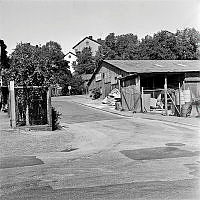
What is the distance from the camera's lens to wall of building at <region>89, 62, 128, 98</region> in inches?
1650

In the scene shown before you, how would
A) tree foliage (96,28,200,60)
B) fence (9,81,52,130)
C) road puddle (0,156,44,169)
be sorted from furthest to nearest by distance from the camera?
tree foliage (96,28,200,60)
fence (9,81,52,130)
road puddle (0,156,44,169)

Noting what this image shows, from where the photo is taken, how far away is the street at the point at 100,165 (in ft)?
20.8

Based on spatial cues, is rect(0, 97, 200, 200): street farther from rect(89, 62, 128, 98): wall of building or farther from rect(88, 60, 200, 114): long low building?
rect(89, 62, 128, 98): wall of building

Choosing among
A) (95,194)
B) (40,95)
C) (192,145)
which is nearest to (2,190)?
(95,194)

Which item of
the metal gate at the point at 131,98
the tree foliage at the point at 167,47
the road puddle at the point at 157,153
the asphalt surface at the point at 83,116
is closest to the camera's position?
the road puddle at the point at 157,153

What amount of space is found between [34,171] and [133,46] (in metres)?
58.5

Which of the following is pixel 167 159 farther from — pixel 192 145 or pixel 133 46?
pixel 133 46

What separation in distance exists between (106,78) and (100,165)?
3706cm

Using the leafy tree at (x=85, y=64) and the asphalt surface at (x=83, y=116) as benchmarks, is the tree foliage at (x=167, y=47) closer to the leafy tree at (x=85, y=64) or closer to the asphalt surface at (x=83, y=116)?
the leafy tree at (x=85, y=64)

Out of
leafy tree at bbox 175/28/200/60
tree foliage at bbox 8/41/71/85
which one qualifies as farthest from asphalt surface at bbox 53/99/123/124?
leafy tree at bbox 175/28/200/60

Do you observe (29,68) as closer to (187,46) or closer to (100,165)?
(100,165)

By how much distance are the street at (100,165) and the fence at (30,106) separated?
1.16 meters

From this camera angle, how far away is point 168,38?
59406 millimetres

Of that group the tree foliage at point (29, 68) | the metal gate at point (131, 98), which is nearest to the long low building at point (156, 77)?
the metal gate at point (131, 98)
